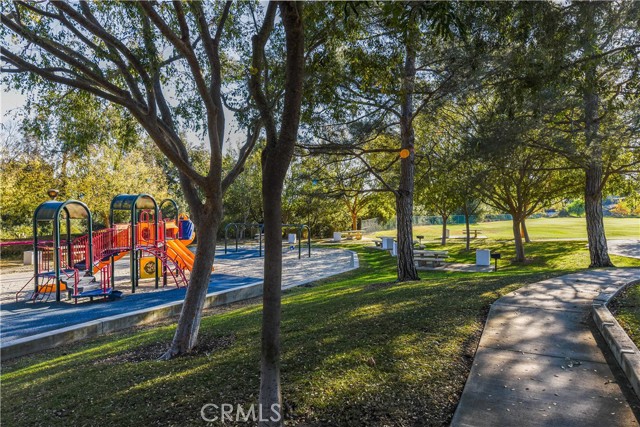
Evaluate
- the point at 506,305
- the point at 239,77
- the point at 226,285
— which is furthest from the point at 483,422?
the point at 226,285

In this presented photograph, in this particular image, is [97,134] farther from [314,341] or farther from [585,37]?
[585,37]

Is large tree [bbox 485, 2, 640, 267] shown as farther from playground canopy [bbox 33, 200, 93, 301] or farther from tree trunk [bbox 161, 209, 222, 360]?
playground canopy [bbox 33, 200, 93, 301]

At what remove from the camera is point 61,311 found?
968cm

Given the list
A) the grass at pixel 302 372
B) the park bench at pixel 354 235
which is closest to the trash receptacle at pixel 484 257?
the grass at pixel 302 372

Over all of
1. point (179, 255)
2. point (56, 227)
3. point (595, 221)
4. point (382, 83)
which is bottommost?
point (179, 255)

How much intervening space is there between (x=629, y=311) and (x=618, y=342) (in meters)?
1.80

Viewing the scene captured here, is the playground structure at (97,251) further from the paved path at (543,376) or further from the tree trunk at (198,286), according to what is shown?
the paved path at (543,376)

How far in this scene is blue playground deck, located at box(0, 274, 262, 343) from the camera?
817cm

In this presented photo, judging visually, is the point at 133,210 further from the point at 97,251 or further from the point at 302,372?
the point at 302,372

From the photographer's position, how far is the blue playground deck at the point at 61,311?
26.8ft

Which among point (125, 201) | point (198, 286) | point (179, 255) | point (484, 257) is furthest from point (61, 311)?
point (484, 257)

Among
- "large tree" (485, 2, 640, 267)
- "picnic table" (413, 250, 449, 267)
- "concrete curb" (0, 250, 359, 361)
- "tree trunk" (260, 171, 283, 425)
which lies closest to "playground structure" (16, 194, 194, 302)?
"concrete curb" (0, 250, 359, 361)

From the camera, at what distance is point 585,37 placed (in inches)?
219

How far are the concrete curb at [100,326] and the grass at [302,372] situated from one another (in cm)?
48
